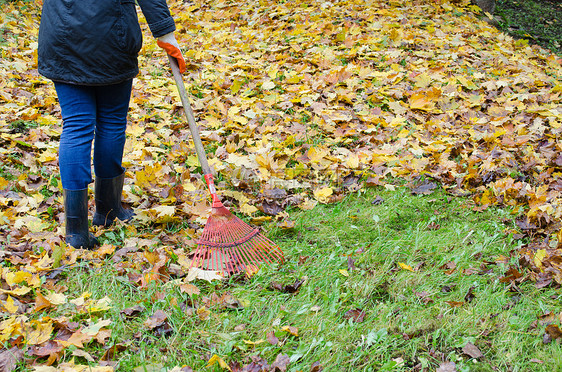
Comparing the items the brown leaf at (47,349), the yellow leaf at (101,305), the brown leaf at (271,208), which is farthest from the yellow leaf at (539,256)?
the brown leaf at (47,349)

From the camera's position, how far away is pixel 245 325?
76.8 inches

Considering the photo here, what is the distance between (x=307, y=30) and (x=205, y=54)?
4.67 feet

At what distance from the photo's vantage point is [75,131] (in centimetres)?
222

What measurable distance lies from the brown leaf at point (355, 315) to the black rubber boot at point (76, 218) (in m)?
1.39

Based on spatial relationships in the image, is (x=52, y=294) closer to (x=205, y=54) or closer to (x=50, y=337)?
(x=50, y=337)

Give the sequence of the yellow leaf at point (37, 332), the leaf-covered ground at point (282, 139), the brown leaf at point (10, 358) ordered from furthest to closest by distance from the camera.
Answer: the leaf-covered ground at point (282, 139)
the yellow leaf at point (37, 332)
the brown leaf at point (10, 358)

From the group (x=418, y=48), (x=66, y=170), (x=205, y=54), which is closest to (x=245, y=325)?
(x=66, y=170)

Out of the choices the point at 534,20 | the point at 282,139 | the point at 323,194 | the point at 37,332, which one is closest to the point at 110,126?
the point at 37,332

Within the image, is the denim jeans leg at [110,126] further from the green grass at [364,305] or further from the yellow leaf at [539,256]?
the yellow leaf at [539,256]

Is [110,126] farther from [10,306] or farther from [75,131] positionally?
[10,306]

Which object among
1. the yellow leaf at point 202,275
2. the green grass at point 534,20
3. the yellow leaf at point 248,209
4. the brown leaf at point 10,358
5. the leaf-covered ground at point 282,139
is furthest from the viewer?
the green grass at point 534,20

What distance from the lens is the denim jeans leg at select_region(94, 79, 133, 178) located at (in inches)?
91.4

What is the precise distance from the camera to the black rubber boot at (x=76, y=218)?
2.28 metres

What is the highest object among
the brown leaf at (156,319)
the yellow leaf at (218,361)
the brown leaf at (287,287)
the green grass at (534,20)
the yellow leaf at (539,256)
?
the yellow leaf at (539,256)
